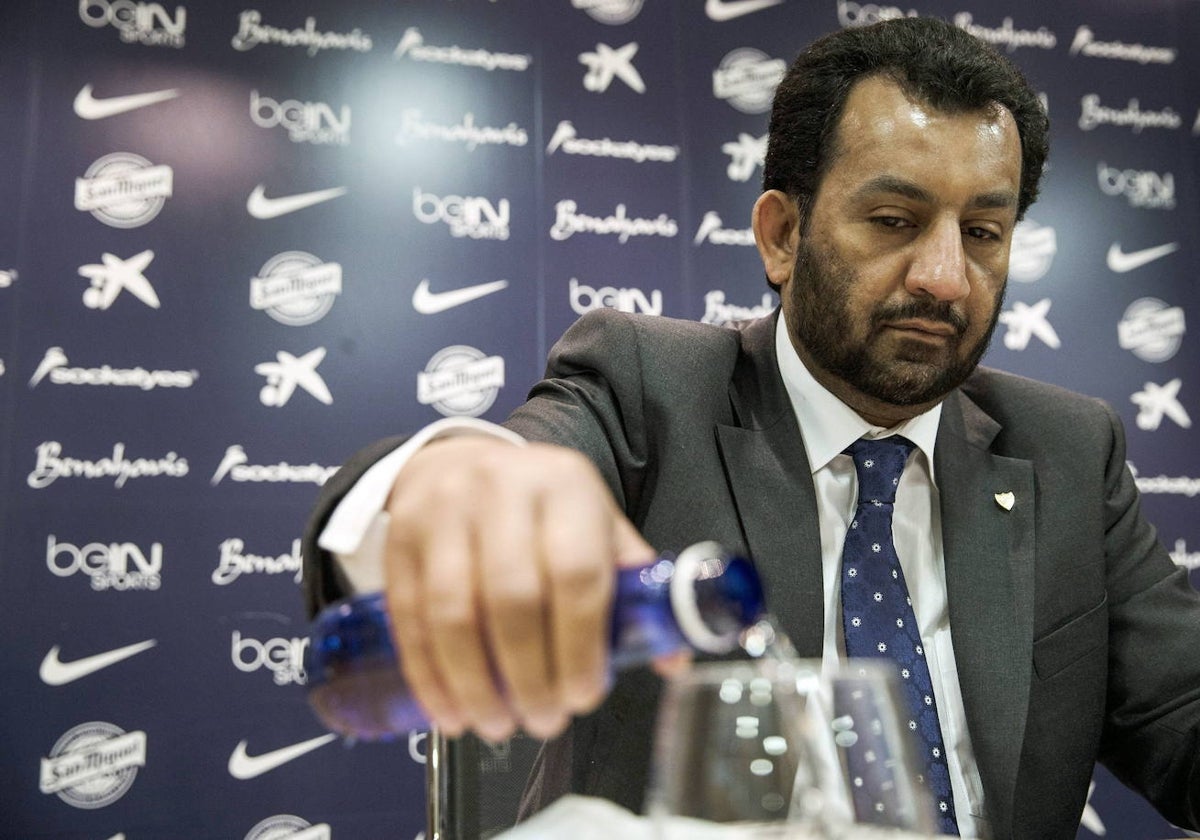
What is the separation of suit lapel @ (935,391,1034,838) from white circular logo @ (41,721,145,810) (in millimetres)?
2347

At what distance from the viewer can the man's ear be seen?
Result: 146cm

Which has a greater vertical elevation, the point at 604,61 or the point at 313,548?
the point at 604,61

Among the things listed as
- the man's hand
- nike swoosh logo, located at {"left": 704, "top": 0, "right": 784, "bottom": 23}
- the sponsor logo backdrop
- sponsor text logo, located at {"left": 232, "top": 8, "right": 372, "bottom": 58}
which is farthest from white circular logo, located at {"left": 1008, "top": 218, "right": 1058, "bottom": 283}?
the man's hand

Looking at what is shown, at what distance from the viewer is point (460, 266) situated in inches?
129

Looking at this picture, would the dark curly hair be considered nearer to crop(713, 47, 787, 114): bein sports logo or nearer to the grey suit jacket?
the grey suit jacket

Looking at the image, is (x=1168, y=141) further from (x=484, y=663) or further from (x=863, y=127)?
(x=484, y=663)

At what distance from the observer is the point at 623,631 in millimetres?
454

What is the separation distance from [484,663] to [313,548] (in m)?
0.29

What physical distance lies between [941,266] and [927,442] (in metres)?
0.25

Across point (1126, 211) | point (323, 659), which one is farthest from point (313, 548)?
point (1126, 211)

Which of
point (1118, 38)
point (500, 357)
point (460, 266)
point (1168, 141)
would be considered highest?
point (1118, 38)

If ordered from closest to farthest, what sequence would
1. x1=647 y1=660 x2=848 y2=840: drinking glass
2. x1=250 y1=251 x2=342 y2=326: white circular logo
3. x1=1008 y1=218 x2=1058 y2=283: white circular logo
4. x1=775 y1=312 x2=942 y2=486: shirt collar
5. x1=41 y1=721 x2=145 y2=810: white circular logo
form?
x1=647 y1=660 x2=848 y2=840: drinking glass, x1=775 y1=312 x2=942 y2=486: shirt collar, x1=41 y1=721 x2=145 y2=810: white circular logo, x1=250 y1=251 x2=342 y2=326: white circular logo, x1=1008 y1=218 x2=1058 y2=283: white circular logo

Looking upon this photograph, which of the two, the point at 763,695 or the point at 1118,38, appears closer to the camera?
the point at 763,695

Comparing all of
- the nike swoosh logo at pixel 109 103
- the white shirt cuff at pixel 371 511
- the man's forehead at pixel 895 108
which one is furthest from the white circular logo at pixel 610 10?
the white shirt cuff at pixel 371 511
